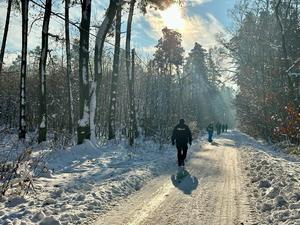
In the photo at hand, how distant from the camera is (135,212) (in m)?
8.54

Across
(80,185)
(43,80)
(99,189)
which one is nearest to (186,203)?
(99,189)

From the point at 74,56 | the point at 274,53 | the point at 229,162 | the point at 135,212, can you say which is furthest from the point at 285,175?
the point at 74,56

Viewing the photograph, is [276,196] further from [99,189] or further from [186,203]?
[99,189]

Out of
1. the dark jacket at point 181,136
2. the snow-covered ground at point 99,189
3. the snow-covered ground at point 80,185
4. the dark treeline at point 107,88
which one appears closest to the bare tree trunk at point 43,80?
the dark treeline at point 107,88

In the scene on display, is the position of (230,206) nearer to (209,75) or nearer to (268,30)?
(268,30)

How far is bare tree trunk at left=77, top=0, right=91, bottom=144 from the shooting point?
18.5 meters

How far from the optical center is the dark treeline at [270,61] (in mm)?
27641

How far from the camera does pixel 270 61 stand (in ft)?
111

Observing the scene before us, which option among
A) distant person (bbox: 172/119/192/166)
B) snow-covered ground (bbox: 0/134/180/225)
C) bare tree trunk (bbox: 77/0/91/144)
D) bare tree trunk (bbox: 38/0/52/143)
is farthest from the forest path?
bare tree trunk (bbox: 38/0/52/143)

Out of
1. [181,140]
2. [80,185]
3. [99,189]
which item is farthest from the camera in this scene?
[181,140]

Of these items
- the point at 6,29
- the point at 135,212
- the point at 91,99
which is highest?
the point at 6,29

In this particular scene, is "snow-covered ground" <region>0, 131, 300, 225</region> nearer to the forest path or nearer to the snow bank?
the snow bank

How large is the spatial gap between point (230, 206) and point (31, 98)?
47.8 meters

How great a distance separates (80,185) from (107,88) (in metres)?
38.3
